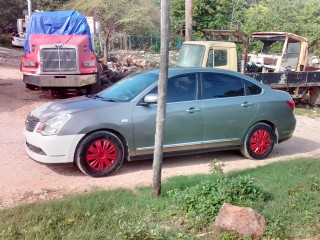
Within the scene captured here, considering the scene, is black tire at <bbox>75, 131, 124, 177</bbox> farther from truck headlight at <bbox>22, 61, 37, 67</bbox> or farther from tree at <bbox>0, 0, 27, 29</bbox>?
tree at <bbox>0, 0, 27, 29</bbox>

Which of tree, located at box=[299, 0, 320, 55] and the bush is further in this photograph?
the bush

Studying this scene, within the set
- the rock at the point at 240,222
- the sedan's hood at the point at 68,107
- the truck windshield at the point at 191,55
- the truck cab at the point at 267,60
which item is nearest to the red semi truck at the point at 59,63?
the truck windshield at the point at 191,55

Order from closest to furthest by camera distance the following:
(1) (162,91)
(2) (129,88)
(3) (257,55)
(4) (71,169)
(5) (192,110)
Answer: (1) (162,91), (4) (71,169), (5) (192,110), (2) (129,88), (3) (257,55)

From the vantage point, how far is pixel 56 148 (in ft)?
18.8

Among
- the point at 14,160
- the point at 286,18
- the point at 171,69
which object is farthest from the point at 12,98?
the point at 286,18

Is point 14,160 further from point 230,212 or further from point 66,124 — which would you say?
point 230,212

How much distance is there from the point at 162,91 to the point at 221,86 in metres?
2.31

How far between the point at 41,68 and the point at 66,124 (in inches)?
257

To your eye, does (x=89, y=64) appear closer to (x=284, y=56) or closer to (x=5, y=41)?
(x=284, y=56)

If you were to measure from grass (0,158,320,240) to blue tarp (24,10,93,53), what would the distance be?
8970mm

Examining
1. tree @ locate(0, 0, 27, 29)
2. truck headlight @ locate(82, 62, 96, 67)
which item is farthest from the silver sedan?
tree @ locate(0, 0, 27, 29)

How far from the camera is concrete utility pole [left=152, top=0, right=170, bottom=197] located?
4.70m

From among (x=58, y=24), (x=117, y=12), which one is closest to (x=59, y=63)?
(x=58, y=24)

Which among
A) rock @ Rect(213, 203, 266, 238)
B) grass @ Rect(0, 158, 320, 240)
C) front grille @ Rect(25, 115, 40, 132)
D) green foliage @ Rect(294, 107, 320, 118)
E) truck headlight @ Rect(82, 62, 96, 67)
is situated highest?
truck headlight @ Rect(82, 62, 96, 67)
